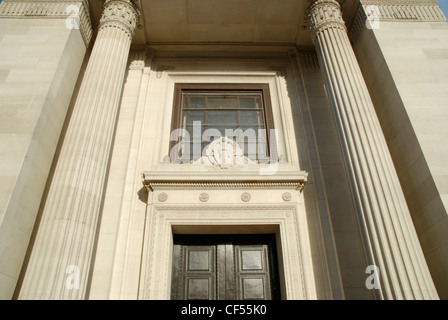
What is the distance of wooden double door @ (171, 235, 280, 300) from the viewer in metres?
6.98

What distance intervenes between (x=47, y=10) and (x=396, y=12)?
9.28 m

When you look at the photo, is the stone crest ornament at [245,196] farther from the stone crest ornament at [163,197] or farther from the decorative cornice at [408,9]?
the decorative cornice at [408,9]

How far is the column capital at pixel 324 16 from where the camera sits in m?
8.26

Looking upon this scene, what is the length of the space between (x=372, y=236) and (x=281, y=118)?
4.59 metres

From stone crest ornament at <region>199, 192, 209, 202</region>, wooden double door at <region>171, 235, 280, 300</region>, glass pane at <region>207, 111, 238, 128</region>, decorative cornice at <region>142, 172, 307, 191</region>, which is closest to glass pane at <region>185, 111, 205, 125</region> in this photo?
glass pane at <region>207, 111, 238, 128</region>

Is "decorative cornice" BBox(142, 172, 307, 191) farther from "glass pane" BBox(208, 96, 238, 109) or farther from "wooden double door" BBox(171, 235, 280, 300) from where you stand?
"glass pane" BBox(208, 96, 238, 109)

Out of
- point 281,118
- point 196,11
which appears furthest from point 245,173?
point 196,11

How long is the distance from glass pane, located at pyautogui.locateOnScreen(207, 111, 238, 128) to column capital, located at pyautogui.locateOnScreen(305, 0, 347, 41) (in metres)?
3.06

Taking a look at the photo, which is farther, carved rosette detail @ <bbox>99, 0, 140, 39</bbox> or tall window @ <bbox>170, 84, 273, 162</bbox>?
tall window @ <bbox>170, 84, 273, 162</bbox>

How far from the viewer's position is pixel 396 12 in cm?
861

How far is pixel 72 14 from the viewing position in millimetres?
8375

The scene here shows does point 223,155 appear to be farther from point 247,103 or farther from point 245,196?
point 247,103

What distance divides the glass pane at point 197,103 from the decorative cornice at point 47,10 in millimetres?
3356

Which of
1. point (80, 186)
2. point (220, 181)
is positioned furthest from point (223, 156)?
point (80, 186)
